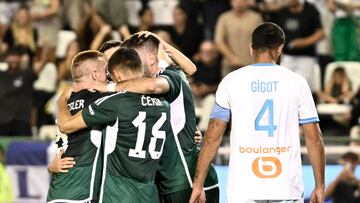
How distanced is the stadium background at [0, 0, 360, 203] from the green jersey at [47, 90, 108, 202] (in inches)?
149

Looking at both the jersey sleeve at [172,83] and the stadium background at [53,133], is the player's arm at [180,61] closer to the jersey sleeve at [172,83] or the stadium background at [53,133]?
the jersey sleeve at [172,83]

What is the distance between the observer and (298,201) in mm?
8141

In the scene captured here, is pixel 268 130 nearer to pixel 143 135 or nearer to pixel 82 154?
pixel 143 135

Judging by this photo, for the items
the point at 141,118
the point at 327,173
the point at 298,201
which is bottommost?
the point at 327,173

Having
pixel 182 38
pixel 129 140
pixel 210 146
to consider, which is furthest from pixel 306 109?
pixel 182 38

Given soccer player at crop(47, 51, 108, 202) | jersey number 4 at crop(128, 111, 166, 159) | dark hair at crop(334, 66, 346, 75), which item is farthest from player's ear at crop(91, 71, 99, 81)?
dark hair at crop(334, 66, 346, 75)

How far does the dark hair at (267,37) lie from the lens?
813 cm

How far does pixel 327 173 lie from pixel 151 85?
5035 mm

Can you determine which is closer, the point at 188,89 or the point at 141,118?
the point at 141,118

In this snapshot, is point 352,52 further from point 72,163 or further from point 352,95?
point 72,163

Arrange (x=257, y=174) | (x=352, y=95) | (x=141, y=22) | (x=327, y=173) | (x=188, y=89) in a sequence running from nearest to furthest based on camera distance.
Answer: (x=257, y=174) < (x=188, y=89) < (x=327, y=173) < (x=352, y=95) < (x=141, y=22)

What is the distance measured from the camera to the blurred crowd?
15867mm

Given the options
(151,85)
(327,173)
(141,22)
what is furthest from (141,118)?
(141,22)

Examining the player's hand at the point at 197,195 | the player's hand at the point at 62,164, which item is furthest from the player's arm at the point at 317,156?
the player's hand at the point at 62,164
